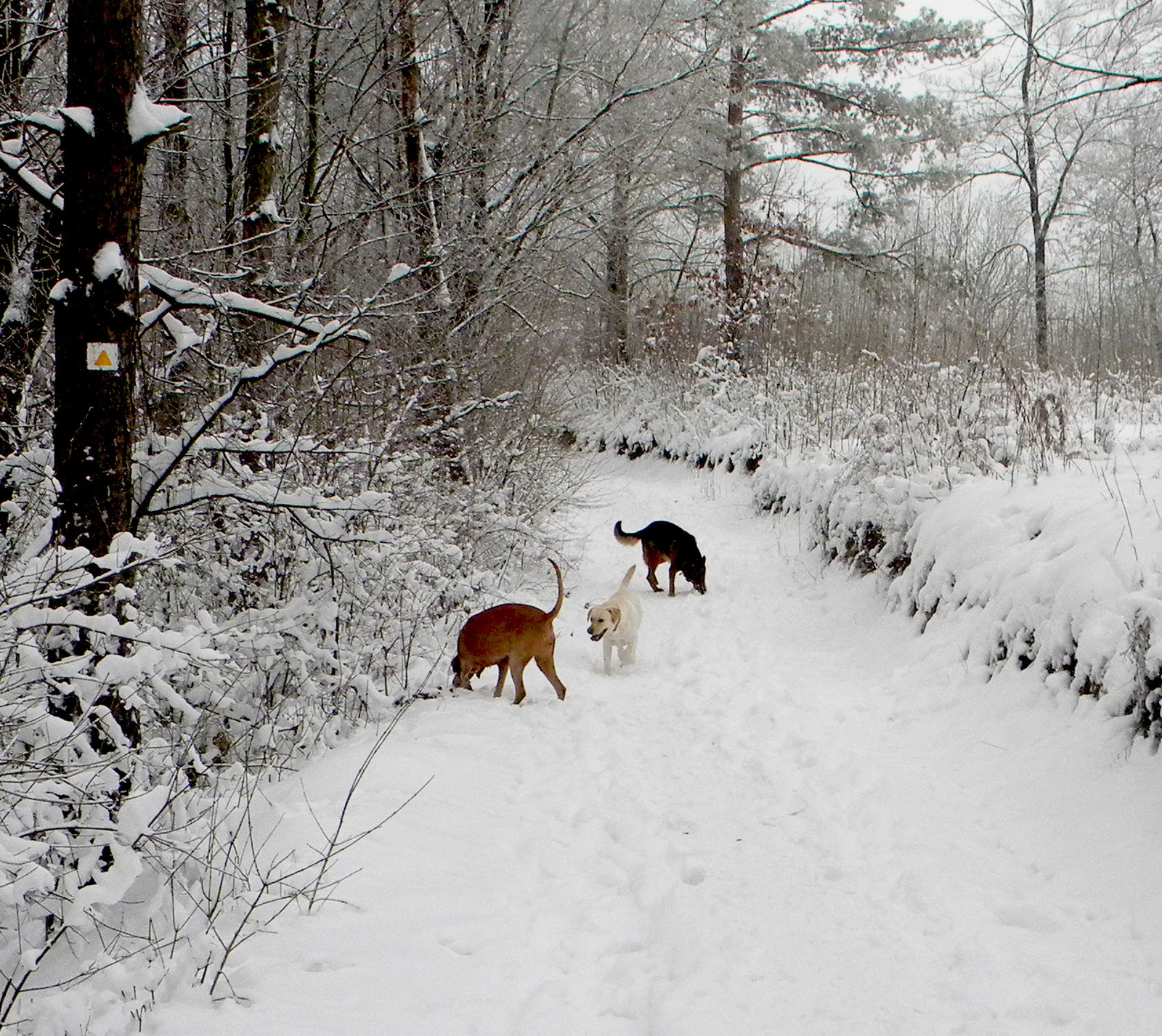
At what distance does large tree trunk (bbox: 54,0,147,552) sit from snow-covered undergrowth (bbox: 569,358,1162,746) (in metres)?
4.42

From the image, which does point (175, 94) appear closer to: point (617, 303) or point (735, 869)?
point (735, 869)

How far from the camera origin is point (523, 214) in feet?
28.1

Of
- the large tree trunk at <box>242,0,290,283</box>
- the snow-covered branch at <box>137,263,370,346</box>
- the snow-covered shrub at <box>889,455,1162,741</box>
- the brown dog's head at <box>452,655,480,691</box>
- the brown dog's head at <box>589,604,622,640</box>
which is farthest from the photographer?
the large tree trunk at <box>242,0,290,283</box>

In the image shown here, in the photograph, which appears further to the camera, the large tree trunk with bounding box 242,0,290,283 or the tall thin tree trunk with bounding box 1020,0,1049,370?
the tall thin tree trunk with bounding box 1020,0,1049,370

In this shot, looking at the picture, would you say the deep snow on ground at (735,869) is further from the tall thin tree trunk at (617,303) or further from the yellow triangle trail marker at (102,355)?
the tall thin tree trunk at (617,303)

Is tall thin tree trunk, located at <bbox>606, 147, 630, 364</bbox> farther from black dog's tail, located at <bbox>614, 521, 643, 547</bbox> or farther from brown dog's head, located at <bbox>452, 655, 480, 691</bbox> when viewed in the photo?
brown dog's head, located at <bbox>452, 655, 480, 691</bbox>

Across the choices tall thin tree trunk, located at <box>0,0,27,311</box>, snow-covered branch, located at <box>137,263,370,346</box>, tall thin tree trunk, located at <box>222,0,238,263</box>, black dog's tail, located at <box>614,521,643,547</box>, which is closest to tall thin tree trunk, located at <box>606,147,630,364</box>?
tall thin tree trunk, located at <box>222,0,238,263</box>

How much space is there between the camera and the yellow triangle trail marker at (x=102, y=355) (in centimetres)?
342

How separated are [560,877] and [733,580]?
601cm

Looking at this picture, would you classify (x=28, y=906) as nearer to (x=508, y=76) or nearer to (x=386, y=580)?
(x=386, y=580)

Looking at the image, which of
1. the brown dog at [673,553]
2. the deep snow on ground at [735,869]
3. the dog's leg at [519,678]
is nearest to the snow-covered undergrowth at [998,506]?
the deep snow on ground at [735,869]

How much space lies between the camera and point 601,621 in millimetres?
6164

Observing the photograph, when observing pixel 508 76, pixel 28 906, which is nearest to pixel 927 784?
pixel 28 906

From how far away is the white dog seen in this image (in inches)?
243
